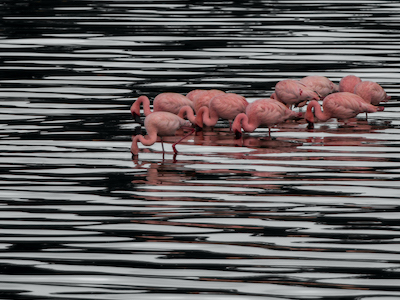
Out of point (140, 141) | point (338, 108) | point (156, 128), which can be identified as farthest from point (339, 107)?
point (140, 141)

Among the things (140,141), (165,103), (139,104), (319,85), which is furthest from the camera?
(319,85)

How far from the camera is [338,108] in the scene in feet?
43.3

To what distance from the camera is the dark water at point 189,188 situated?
700cm

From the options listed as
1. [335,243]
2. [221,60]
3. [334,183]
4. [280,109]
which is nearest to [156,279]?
[335,243]

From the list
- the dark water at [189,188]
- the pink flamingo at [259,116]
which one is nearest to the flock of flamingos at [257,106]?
Answer: the pink flamingo at [259,116]

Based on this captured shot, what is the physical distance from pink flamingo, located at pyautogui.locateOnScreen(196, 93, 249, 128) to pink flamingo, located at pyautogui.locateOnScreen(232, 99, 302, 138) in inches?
11.8

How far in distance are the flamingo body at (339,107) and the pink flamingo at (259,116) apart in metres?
0.75

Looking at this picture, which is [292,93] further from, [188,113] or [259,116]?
[188,113]

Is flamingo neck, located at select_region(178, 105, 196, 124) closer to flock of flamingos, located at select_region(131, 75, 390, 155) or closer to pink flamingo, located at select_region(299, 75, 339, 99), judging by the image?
flock of flamingos, located at select_region(131, 75, 390, 155)

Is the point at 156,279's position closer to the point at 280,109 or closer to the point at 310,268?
the point at 310,268

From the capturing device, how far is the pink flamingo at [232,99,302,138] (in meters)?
12.4

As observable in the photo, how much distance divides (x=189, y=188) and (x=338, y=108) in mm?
4406

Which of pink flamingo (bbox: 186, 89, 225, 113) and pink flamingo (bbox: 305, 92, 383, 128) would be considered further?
pink flamingo (bbox: 186, 89, 225, 113)

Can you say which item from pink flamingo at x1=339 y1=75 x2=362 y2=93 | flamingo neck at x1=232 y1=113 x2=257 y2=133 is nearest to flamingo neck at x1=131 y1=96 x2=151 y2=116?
flamingo neck at x1=232 y1=113 x2=257 y2=133
